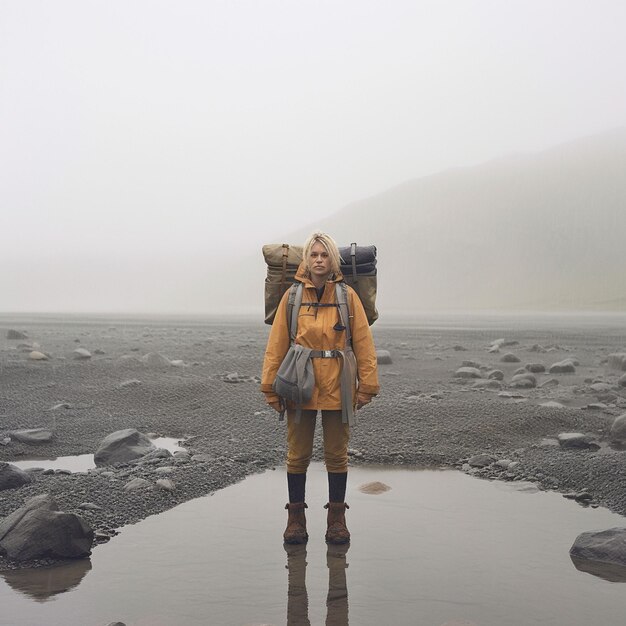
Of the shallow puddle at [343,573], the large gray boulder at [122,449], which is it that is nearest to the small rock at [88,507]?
the shallow puddle at [343,573]

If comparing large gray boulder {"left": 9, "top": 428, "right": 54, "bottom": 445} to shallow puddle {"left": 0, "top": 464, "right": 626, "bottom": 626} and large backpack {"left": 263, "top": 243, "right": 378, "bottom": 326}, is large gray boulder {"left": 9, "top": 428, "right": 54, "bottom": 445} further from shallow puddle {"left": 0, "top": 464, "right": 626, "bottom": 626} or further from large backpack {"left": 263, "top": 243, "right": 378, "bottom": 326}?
large backpack {"left": 263, "top": 243, "right": 378, "bottom": 326}

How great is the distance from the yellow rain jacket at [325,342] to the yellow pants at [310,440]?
0.16 m

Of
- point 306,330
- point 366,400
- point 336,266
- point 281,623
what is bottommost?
point 281,623

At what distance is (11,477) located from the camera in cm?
702

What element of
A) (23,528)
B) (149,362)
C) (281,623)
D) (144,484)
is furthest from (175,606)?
(149,362)

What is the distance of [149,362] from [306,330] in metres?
12.3

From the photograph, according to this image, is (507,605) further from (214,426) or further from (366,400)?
(214,426)

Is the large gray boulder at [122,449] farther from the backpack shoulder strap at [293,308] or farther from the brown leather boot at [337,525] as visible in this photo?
the backpack shoulder strap at [293,308]

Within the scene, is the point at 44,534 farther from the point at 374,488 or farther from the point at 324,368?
the point at 374,488

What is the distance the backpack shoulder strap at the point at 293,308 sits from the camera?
5.52 meters

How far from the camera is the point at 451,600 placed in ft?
15.0

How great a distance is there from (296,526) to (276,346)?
141 cm

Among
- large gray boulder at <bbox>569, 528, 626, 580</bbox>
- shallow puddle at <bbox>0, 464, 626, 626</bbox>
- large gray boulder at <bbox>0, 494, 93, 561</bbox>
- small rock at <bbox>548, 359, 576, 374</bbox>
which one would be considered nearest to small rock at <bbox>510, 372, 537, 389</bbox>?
small rock at <bbox>548, 359, 576, 374</bbox>

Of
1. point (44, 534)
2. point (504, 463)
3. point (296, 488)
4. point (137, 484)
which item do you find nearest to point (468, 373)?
point (504, 463)
